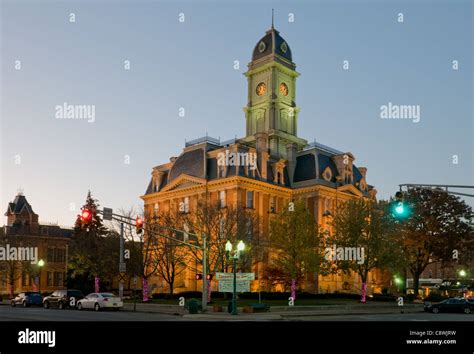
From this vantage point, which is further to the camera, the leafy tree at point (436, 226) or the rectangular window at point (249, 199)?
the rectangular window at point (249, 199)

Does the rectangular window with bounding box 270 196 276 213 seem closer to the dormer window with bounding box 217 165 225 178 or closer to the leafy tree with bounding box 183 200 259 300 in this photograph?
the dormer window with bounding box 217 165 225 178

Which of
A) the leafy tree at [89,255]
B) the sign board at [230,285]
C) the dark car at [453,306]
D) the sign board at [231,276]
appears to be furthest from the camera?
the leafy tree at [89,255]

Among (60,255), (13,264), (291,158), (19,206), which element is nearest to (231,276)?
(291,158)

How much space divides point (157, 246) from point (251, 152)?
23465 mm

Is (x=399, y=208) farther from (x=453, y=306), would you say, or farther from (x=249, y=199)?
(x=249, y=199)

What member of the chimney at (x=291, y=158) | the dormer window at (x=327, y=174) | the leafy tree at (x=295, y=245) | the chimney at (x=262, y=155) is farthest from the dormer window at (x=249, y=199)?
the leafy tree at (x=295, y=245)

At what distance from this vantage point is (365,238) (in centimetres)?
5825

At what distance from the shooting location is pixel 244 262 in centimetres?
5538

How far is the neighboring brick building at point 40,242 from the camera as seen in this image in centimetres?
9264

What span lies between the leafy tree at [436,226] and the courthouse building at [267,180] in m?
9.73

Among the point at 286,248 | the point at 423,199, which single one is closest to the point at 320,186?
the point at 423,199

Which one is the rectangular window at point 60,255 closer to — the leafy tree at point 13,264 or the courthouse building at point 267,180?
the leafy tree at point 13,264

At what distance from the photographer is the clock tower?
309 ft
